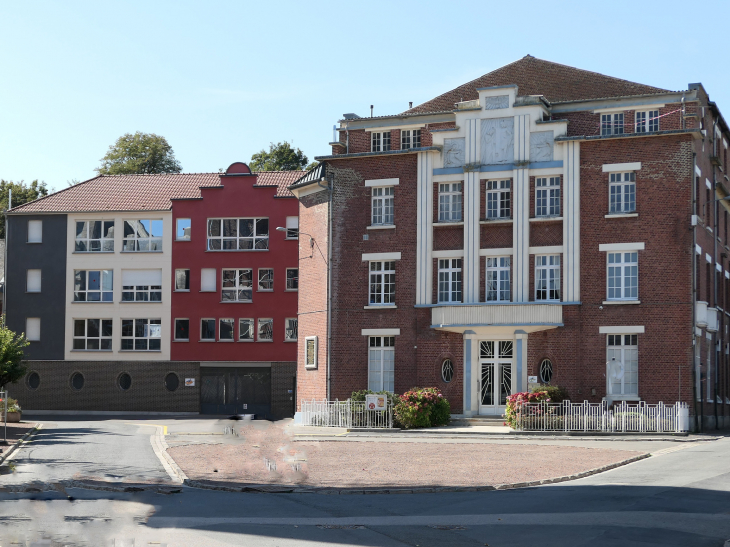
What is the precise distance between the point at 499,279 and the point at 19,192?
45900mm

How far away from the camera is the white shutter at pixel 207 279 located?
5497 centimetres

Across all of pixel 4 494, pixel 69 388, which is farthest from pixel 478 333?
pixel 69 388

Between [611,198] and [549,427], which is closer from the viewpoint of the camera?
[549,427]

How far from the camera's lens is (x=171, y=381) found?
55062mm

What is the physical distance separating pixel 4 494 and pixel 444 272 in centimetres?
2363

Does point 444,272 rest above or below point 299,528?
above

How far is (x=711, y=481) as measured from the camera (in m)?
17.7

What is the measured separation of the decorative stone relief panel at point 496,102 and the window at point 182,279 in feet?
78.2

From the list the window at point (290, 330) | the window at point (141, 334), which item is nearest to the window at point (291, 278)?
the window at point (290, 330)

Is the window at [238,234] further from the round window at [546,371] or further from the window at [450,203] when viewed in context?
the round window at [546,371]

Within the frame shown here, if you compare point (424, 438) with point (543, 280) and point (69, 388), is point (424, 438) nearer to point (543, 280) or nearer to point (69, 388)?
point (543, 280)

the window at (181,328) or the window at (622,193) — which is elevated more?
the window at (622,193)

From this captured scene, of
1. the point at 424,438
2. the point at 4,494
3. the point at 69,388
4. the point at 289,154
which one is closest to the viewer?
the point at 4,494

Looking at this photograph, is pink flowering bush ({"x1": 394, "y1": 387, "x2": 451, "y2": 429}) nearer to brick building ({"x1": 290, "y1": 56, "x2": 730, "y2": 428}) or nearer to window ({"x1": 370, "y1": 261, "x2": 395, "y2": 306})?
brick building ({"x1": 290, "y1": 56, "x2": 730, "y2": 428})
